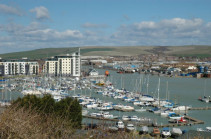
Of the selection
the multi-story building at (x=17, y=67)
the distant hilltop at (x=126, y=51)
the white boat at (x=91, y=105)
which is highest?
the distant hilltop at (x=126, y=51)

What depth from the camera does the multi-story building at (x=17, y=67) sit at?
687 inches

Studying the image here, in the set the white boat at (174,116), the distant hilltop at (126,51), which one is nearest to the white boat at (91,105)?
the white boat at (174,116)

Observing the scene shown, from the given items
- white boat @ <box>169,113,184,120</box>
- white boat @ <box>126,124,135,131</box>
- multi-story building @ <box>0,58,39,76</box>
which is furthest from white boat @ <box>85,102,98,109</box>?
multi-story building @ <box>0,58,39,76</box>

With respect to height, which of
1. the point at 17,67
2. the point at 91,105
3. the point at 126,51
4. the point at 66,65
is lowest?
the point at 91,105

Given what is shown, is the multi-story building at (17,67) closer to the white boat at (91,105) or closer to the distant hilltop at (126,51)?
the white boat at (91,105)

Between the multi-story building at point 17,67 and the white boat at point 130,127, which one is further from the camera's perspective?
the multi-story building at point 17,67

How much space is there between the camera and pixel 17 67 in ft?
58.7

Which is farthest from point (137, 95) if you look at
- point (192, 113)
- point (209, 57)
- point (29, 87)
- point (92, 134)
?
point (209, 57)

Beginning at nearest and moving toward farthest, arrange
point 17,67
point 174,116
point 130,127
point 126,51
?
point 130,127, point 174,116, point 17,67, point 126,51

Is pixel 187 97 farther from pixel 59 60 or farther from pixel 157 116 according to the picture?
pixel 59 60

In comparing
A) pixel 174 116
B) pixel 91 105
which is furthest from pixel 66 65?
pixel 174 116

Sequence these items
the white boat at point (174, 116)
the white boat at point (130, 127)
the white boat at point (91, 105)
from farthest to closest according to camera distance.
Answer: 1. the white boat at point (91, 105)
2. the white boat at point (174, 116)
3. the white boat at point (130, 127)

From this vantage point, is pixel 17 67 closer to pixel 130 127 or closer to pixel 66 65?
pixel 66 65

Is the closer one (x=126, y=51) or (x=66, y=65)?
(x=66, y=65)
